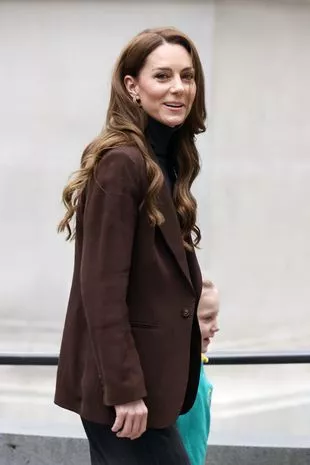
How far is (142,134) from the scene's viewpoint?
77.1 inches

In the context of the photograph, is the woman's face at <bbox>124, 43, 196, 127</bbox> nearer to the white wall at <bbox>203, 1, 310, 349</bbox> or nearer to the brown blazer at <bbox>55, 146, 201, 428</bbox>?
the brown blazer at <bbox>55, 146, 201, 428</bbox>

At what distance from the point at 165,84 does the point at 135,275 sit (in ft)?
1.75

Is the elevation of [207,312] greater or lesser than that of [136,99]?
lesser

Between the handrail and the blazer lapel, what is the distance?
1.72m

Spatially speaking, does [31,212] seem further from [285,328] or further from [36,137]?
[285,328]

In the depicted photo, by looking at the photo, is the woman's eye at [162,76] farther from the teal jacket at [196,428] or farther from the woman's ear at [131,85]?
the teal jacket at [196,428]

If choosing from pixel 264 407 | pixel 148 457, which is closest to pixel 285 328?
pixel 264 407

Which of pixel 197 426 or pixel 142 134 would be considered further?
pixel 197 426

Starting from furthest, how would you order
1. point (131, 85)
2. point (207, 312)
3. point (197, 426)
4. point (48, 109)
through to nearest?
point (48, 109)
point (207, 312)
point (197, 426)
point (131, 85)

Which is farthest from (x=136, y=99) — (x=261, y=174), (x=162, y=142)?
(x=261, y=174)

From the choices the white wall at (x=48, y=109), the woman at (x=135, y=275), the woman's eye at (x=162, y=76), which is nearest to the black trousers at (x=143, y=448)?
the woman at (x=135, y=275)

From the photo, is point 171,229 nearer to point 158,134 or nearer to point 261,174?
point 158,134

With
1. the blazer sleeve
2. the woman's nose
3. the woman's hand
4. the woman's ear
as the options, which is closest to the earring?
the woman's ear

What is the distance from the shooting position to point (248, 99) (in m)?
4.52
